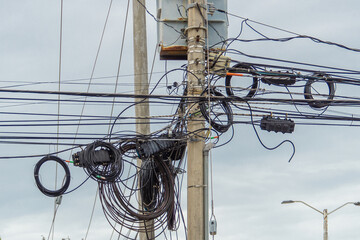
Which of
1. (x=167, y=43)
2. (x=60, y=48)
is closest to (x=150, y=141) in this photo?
(x=167, y=43)

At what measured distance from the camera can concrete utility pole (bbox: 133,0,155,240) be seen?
14.0 m

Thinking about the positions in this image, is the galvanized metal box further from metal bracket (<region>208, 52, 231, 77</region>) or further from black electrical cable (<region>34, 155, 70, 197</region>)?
black electrical cable (<region>34, 155, 70, 197</region>)

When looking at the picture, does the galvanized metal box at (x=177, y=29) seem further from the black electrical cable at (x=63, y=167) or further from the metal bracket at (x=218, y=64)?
the black electrical cable at (x=63, y=167)

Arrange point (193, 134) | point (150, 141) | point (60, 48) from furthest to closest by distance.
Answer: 1. point (60, 48)
2. point (150, 141)
3. point (193, 134)

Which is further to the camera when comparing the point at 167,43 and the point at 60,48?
the point at 60,48

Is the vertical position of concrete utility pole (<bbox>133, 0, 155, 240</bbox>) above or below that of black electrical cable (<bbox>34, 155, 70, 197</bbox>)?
above

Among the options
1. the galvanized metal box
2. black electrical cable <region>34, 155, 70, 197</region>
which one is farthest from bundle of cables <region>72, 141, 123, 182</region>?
the galvanized metal box

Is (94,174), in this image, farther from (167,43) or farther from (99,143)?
(167,43)

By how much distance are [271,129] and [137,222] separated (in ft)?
→ 10.0

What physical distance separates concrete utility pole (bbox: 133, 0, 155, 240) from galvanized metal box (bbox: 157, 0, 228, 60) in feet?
2.35

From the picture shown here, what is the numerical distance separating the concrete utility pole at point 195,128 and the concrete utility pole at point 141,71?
1.25 meters

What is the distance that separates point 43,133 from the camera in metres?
12.7

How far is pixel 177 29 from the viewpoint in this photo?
44.5 ft

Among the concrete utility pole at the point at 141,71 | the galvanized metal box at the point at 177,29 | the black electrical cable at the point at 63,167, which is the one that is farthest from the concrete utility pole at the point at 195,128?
the black electrical cable at the point at 63,167
